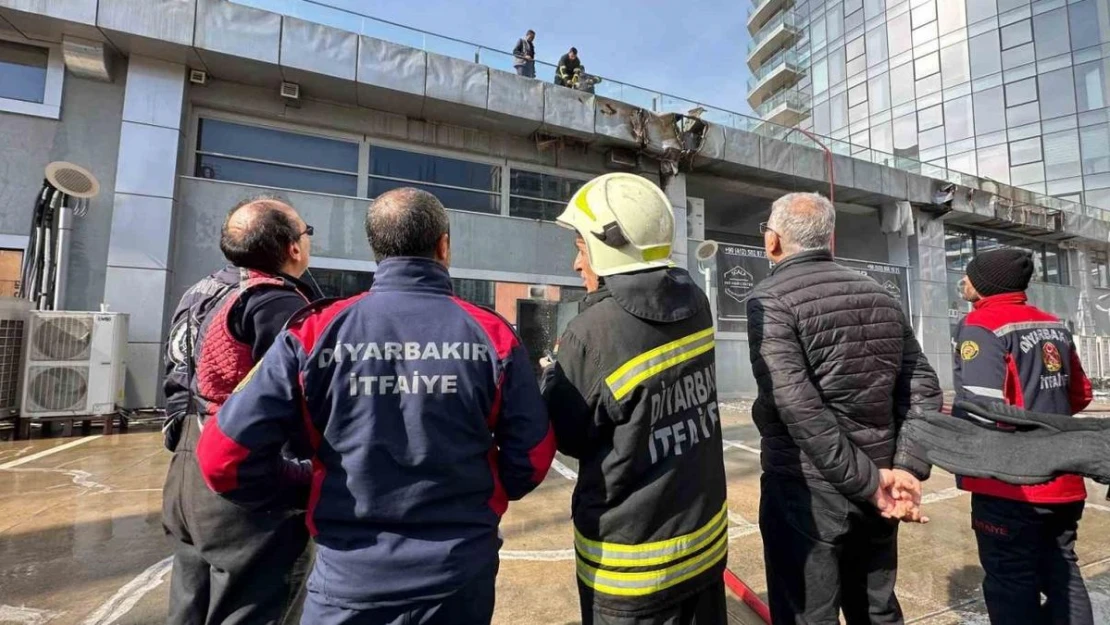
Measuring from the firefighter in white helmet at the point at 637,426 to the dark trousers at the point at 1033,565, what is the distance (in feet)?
4.60

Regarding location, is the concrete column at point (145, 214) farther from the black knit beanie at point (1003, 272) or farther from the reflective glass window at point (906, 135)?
the reflective glass window at point (906, 135)

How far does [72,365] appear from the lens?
19.8ft

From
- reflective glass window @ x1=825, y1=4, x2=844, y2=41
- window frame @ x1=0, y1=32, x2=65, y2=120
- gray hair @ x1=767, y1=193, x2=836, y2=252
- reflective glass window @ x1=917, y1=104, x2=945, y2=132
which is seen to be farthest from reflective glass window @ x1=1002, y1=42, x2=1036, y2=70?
window frame @ x1=0, y1=32, x2=65, y2=120

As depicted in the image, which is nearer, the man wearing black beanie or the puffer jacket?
the puffer jacket

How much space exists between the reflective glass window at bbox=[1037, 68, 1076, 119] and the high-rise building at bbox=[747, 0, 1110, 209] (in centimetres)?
4

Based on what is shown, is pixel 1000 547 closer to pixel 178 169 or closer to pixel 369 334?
pixel 369 334

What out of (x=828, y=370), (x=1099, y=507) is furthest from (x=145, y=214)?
(x=1099, y=507)

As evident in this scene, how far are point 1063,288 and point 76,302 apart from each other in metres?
26.4

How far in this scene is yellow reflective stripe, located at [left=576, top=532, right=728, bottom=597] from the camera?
4.10 feet

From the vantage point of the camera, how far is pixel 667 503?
4.29 ft

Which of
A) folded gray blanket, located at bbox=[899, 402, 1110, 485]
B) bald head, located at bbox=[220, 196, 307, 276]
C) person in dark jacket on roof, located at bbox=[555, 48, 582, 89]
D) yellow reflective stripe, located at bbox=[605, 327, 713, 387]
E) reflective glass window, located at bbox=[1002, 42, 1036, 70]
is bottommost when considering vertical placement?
folded gray blanket, located at bbox=[899, 402, 1110, 485]

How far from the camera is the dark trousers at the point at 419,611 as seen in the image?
1072 mm

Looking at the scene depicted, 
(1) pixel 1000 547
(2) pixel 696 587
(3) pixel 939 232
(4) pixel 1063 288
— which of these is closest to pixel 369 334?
(2) pixel 696 587

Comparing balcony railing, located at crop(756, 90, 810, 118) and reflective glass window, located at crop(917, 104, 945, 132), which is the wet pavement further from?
balcony railing, located at crop(756, 90, 810, 118)
